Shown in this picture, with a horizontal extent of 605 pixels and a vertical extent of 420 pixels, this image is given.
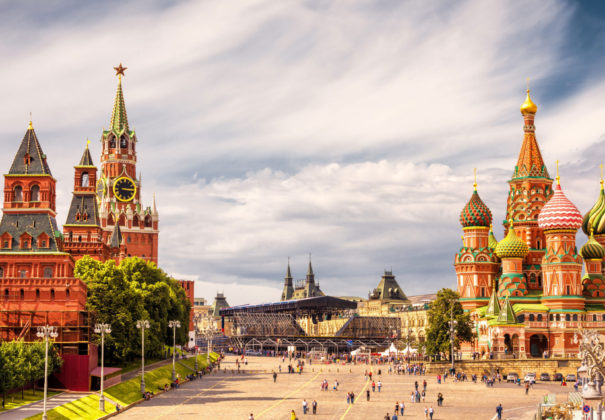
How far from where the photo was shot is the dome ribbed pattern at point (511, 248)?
430 feet

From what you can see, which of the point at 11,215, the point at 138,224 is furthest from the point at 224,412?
the point at 138,224

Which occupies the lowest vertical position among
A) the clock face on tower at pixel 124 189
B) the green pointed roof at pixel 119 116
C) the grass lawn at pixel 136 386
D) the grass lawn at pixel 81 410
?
the grass lawn at pixel 81 410

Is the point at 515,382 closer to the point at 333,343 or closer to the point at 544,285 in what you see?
the point at 544,285

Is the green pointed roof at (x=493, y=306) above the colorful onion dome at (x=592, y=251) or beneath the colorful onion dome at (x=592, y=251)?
beneath

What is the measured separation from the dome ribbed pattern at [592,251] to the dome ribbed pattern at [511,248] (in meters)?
8.62

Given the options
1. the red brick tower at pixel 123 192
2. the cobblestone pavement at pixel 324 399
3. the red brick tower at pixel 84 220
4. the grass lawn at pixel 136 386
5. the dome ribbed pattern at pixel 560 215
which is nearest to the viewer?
the cobblestone pavement at pixel 324 399

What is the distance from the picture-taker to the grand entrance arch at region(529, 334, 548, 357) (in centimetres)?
12456

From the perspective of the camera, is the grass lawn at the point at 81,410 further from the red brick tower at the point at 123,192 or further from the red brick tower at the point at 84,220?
the red brick tower at the point at 123,192

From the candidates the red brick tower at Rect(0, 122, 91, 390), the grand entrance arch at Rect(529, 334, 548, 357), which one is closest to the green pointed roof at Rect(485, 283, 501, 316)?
the grand entrance arch at Rect(529, 334, 548, 357)

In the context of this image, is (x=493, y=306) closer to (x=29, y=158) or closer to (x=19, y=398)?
(x=29, y=158)

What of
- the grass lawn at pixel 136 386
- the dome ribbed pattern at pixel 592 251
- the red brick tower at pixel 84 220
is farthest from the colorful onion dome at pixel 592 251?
the red brick tower at pixel 84 220

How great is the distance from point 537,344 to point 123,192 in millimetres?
87238

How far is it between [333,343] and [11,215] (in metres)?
99.9

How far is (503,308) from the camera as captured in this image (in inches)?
4808
